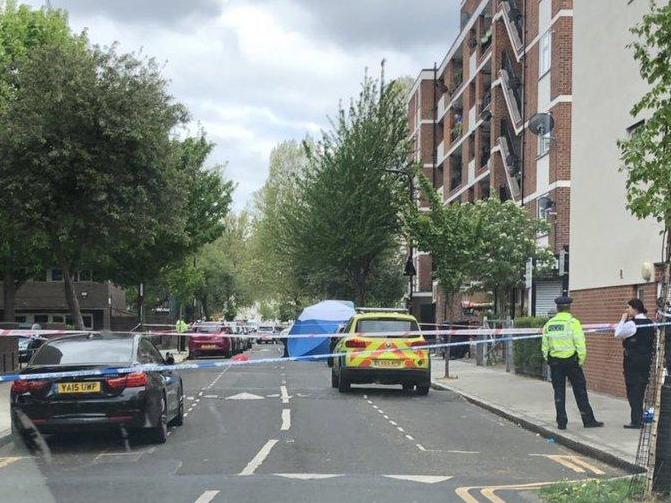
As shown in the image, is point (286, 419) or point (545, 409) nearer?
point (286, 419)

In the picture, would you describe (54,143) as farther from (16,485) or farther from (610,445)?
(610,445)

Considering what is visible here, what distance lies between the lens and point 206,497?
7.71m

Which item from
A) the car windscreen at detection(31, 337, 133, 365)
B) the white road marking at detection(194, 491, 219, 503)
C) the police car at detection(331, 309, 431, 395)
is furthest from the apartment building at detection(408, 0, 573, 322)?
the white road marking at detection(194, 491, 219, 503)

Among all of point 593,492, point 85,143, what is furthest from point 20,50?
point 593,492

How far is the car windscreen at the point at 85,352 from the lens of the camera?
10828mm

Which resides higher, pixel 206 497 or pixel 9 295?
pixel 9 295

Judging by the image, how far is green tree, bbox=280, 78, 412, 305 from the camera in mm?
38969

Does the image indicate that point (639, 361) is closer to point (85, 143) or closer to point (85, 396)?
point (85, 396)

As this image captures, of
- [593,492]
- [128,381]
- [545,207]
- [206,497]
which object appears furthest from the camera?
[545,207]

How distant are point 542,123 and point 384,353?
16.4 metres

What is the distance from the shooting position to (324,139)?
40125 mm

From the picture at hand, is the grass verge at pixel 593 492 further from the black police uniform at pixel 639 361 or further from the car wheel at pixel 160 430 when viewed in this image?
the car wheel at pixel 160 430

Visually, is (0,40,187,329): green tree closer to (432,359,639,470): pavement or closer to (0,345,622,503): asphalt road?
(0,345,622,503): asphalt road

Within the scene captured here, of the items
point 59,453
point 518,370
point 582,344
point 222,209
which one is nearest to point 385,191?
point 222,209
